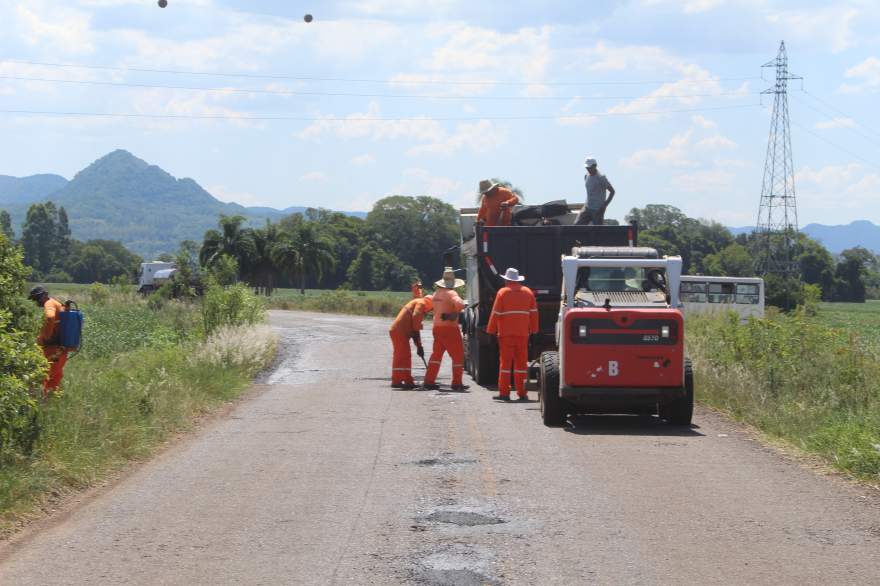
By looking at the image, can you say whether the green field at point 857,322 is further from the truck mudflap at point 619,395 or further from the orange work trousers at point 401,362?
the orange work trousers at point 401,362

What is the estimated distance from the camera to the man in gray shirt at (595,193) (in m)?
18.8

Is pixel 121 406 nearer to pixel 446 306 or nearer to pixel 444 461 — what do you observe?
pixel 444 461

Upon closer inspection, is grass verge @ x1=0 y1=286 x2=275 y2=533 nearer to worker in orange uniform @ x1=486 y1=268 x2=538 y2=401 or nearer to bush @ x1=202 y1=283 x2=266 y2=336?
bush @ x1=202 y1=283 x2=266 y2=336

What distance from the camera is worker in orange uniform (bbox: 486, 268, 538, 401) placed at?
51.7 ft

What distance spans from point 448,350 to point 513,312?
2.20 meters

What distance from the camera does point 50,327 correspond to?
12.9m

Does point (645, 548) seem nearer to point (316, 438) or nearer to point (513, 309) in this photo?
point (316, 438)

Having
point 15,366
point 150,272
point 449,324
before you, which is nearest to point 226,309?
point 449,324

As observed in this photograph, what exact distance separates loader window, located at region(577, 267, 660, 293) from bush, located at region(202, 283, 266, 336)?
1270 cm

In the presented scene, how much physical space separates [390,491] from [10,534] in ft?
9.71

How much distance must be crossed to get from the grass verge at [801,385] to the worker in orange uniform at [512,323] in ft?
9.34

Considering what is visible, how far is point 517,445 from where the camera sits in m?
11.8

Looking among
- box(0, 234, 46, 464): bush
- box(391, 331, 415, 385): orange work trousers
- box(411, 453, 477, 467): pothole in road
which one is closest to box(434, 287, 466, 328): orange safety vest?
box(391, 331, 415, 385): orange work trousers

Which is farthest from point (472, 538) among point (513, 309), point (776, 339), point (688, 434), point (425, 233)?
point (425, 233)
